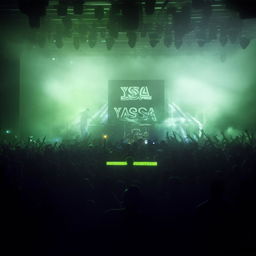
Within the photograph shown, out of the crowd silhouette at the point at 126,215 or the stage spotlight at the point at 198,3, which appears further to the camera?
the stage spotlight at the point at 198,3

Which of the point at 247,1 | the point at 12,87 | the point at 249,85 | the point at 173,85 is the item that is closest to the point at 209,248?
the point at 247,1

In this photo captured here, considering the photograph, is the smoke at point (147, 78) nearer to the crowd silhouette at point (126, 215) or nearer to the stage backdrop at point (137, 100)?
the stage backdrop at point (137, 100)

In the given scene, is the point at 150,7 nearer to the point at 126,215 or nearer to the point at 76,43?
the point at 76,43

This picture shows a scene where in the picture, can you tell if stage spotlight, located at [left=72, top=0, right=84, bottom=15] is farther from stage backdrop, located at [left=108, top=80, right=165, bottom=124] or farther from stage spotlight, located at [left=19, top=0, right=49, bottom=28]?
stage backdrop, located at [left=108, top=80, right=165, bottom=124]

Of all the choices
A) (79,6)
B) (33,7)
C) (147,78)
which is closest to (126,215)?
(33,7)

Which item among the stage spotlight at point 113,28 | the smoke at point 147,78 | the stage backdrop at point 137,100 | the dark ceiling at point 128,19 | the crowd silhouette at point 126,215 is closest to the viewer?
the crowd silhouette at point 126,215

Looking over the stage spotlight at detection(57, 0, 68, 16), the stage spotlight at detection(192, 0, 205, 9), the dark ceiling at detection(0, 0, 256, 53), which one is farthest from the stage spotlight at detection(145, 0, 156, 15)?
the stage spotlight at detection(57, 0, 68, 16)

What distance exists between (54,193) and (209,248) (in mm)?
2063

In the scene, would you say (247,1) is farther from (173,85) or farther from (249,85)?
(173,85)

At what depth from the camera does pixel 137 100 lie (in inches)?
539

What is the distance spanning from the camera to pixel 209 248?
3.62 meters

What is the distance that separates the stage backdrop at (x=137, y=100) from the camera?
44.5 ft

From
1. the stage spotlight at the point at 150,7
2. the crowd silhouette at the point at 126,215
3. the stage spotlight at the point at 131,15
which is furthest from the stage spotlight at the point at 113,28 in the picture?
the crowd silhouette at the point at 126,215

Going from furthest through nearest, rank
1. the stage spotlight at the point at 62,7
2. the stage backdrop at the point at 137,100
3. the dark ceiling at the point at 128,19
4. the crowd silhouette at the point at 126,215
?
the stage backdrop at the point at 137,100 < the stage spotlight at the point at 62,7 < the dark ceiling at the point at 128,19 < the crowd silhouette at the point at 126,215
